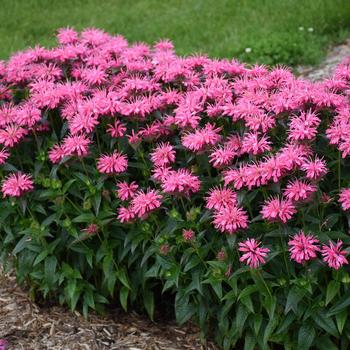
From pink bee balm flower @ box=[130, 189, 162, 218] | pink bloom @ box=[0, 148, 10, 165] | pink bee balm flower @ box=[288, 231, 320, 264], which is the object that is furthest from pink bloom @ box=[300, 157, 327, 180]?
pink bloom @ box=[0, 148, 10, 165]

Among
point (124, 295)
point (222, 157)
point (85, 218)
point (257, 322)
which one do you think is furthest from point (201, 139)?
point (124, 295)

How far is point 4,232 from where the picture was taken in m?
3.76

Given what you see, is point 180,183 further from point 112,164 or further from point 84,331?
point 84,331

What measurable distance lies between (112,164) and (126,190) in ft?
0.47

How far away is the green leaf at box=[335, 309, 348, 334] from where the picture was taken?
274 centimetres

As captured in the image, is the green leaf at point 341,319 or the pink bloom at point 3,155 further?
the pink bloom at point 3,155

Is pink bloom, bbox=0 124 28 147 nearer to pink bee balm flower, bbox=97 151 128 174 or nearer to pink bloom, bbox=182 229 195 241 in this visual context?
pink bee balm flower, bbox=97 151 128 174

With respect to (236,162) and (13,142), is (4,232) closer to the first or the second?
(13,142)

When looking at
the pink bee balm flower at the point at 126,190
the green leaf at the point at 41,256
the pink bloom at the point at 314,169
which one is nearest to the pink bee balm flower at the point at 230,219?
the pink bloom at the point at 314,169

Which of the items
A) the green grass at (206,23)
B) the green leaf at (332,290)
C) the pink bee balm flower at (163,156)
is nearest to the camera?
the green leaf at (332,290)

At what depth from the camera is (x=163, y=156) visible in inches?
121

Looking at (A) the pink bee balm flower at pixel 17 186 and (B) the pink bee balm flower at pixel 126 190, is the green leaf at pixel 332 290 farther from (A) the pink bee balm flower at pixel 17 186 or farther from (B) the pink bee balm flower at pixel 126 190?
(A) the pink bee balm flower at pixel 17 186

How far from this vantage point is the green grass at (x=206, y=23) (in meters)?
7.66

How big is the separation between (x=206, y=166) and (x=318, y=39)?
5399mm
